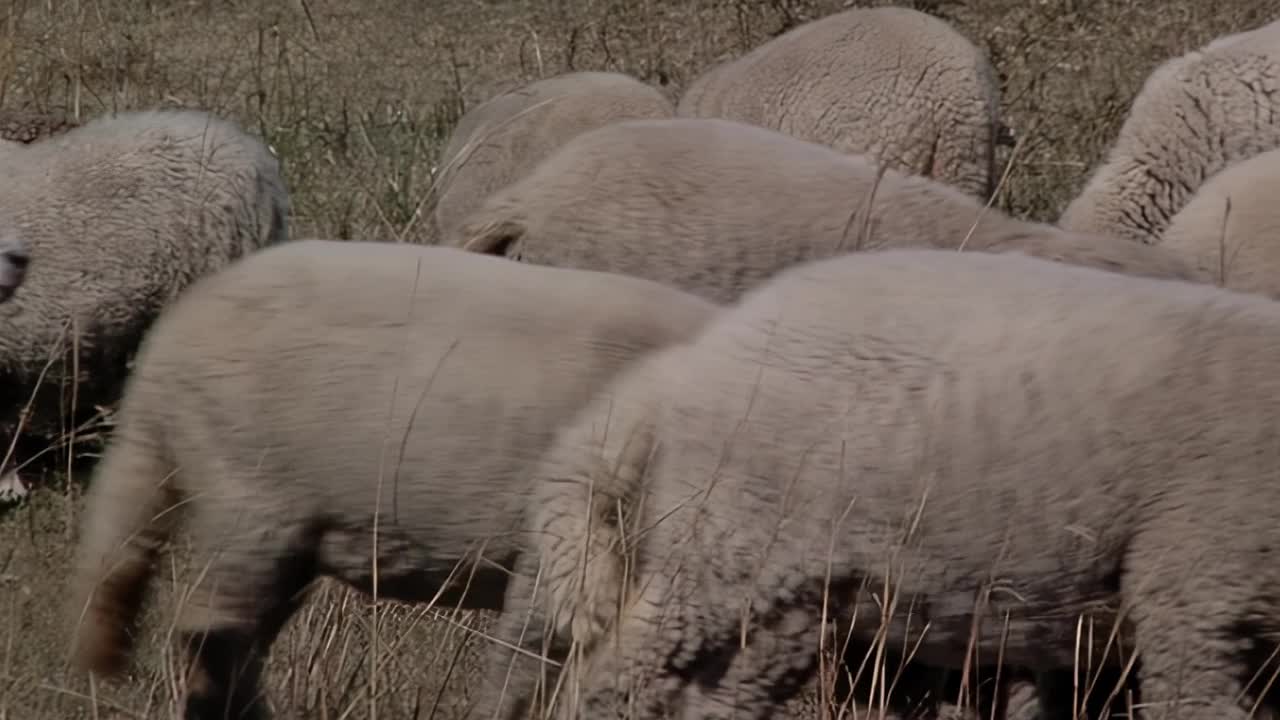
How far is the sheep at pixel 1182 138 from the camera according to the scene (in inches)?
260

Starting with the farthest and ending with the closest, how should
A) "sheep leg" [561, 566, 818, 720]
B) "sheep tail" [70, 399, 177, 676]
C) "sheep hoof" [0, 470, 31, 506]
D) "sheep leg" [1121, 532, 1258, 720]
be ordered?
"sheep hoof" [0, 470, 31, 506]
"sheep tail" [70, 399, 177, 676]
"sheep leg" [561, 566, 818, 720]
"sheep leg" [1121, 532, 1258, 720]

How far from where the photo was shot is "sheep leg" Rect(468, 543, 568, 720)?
340cm

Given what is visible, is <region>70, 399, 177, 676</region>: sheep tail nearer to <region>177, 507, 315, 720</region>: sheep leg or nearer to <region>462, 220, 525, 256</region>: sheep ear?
<region>177, 507, 315, 720</region>: sheep leg

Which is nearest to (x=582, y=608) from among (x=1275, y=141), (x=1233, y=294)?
(x=1233, y=294)

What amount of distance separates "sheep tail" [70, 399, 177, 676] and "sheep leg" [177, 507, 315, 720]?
0.41 ft

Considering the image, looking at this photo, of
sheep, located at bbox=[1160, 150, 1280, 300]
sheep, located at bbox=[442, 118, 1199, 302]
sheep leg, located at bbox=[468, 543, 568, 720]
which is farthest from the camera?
sheep, located at bbox=[1160, 150, 1280, 300]

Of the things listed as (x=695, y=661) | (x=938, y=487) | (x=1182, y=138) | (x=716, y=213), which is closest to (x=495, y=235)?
(x=716, y=213)

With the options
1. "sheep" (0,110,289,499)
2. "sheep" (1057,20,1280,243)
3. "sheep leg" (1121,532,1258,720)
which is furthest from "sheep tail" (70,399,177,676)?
"sheep" (1057,20,1280,243)

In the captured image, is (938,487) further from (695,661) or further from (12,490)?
(12,490)

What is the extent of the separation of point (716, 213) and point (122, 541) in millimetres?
1678

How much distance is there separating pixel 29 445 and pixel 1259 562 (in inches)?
160

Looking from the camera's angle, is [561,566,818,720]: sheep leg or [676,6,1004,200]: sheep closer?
[561,566,818,720]: sheep leg

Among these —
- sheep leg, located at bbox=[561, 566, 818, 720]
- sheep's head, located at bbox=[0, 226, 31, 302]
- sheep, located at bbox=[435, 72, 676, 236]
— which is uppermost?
sheep's head, located at bbox=[0, 226, 31, 302]

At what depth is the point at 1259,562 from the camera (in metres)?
2.99
